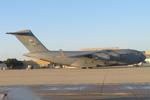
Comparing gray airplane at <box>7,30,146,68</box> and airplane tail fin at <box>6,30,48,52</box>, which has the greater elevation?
airplane tail fin at <box>6,30,48,52</box>

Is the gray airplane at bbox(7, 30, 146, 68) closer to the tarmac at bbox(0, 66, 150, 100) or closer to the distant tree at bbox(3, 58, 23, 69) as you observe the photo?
the tarmac at bbox(0, 66, 150, 100)

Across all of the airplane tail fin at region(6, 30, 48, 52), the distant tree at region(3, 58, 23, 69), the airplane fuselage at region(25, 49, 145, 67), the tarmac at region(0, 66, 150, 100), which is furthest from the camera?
the distant tree at region(3, 58, 23, 69)

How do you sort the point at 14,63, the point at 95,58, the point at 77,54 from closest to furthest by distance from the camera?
1. the point at 95,58
2. the point at 77,54
3. the point at 14,63

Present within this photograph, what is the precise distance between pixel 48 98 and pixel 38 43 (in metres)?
26.9

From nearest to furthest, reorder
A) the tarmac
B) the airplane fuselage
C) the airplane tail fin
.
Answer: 1. the tarmac
2. the airplane fuselage
3. the airplane tail fin

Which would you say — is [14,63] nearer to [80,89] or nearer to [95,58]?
[95,58]

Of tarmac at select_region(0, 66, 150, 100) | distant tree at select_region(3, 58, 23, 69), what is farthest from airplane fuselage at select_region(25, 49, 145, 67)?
distant tree at select_region(3, 58, 23, 69)

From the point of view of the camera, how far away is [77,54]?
35031 mm

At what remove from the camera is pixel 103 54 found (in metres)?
33.7

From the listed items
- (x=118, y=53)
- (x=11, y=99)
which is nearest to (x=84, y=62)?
(x=118, y=53)

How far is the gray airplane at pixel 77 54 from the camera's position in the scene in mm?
33812

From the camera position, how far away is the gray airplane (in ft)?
111

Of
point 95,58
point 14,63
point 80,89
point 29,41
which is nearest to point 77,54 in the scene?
point 95,58

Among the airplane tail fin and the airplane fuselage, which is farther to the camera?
the airplane tail fin
